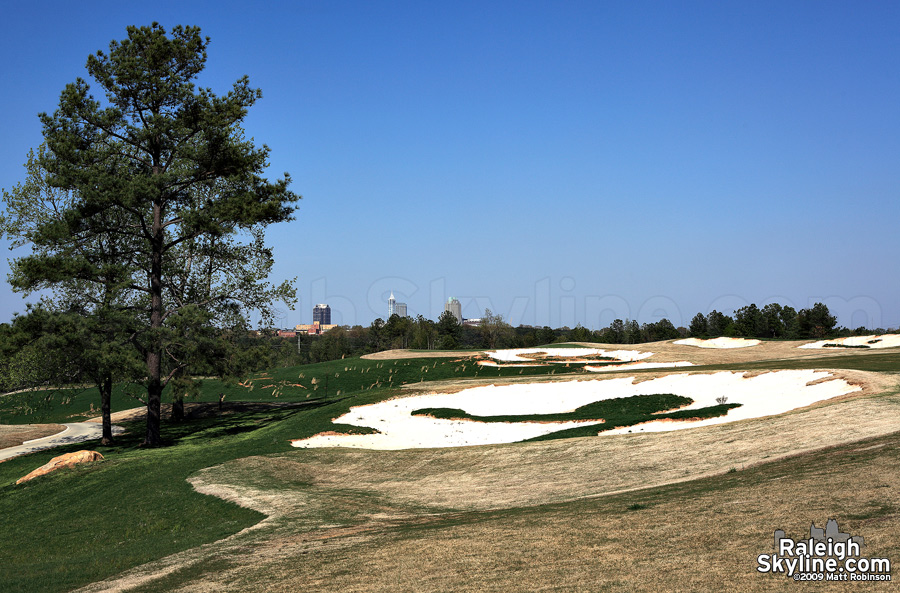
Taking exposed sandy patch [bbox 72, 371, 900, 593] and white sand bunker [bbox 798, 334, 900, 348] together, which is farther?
white sand bunker [bbox 798, 334, 900, 348]

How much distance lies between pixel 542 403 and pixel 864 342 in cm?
5155

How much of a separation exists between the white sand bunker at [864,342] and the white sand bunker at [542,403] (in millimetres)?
40194

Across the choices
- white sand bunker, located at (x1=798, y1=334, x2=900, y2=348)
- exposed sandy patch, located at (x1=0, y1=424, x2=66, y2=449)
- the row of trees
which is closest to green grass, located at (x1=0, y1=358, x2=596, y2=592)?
exposed sandy patch, located at (x1=0, y1=424, x2=66, y2=449)

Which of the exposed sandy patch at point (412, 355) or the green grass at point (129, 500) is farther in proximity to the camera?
the exposed sandy patch at point (412, 355)

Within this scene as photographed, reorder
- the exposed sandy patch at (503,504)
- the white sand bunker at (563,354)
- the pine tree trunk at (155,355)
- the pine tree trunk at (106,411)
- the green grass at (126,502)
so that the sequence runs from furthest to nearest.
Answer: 1. the white sand bunker at (563,354)
2. the pine tree trunk at (106,411)
3. the pine tree trunk at (155,355)
4. the green grass at (126,502)
5. the exposed sandy patch at (503,504)

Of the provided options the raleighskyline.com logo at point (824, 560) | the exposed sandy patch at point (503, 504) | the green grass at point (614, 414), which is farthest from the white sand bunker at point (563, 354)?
the raleighskyline.com logo at point (824, 560)

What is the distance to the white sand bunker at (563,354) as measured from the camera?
71875 mm

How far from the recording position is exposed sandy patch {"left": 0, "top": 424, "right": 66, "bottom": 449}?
4291 centimetres

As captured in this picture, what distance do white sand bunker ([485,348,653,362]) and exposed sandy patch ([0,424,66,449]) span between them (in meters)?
43.2

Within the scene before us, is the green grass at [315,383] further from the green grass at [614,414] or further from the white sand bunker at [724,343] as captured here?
the white sand bunker at [724,343]

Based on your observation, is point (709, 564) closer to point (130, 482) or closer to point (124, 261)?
point (130, 482)

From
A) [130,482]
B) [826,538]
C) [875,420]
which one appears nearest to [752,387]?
[875,420]

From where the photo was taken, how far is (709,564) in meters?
9.73

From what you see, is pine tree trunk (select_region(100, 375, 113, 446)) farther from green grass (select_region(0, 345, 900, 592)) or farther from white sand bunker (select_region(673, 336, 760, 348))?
white sand bunker (select_region(673, 336, 760, 348))
